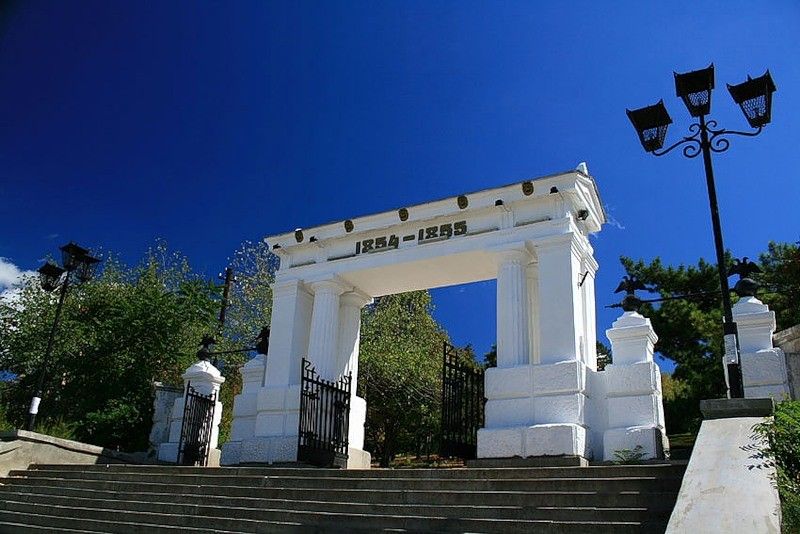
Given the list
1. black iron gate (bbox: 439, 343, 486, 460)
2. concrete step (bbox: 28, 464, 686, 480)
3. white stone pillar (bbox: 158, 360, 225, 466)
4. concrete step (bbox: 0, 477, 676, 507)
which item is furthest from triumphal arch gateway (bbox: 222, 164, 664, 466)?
concrete step (bbox: 0, 477, 676, 507)

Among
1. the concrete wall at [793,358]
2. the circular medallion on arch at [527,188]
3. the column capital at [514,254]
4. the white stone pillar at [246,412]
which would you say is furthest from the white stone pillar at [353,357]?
the concrete wall at [793,358]

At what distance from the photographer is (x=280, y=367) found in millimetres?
13992

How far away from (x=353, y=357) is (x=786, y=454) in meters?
9.83

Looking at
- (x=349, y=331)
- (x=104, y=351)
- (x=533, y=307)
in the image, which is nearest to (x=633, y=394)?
(x=533, y=307)

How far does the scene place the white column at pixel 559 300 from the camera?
11.4 m

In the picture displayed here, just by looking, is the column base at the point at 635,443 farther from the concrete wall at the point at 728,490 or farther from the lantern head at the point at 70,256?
the lantern head at the point at 70,256

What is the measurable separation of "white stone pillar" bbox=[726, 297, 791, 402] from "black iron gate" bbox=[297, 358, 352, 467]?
269 inches

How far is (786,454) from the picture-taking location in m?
5.89

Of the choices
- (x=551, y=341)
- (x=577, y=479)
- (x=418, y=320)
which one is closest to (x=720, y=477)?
(x=577, y=479)

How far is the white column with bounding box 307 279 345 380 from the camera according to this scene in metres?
13.8

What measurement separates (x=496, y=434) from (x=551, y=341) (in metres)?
1.75

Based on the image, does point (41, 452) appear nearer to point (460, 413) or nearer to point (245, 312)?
point (460, 413)

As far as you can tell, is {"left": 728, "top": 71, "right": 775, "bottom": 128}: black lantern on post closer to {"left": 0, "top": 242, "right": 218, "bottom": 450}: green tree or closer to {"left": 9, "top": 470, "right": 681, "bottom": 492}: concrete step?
{"left": 9, "top": 470, "right": 681, "bottom": 492}: concrete step

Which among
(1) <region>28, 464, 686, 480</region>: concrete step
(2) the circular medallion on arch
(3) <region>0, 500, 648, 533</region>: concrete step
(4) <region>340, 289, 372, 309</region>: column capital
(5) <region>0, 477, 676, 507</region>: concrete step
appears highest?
(2) the circular medallion on arch
